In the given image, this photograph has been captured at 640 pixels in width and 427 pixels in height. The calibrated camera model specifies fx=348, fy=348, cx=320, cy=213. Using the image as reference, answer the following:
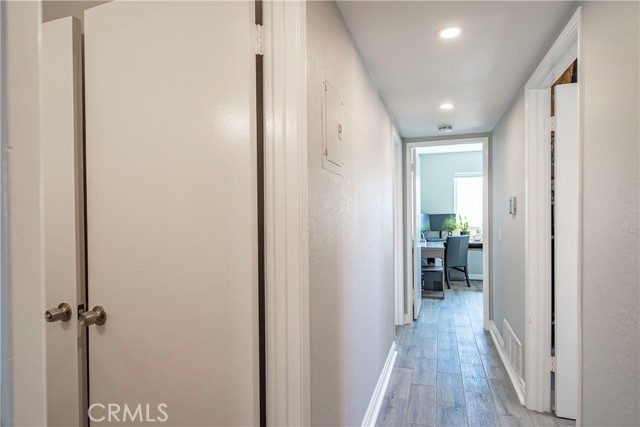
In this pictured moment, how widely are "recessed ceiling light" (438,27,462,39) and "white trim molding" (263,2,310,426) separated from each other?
3.24 ft

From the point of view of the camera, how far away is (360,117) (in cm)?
200

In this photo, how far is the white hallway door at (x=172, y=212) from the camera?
104 centimetres

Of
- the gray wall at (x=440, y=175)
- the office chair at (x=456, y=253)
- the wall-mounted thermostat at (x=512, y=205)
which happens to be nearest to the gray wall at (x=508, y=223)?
the wall-mounted thermostat at (x=512, y=205)

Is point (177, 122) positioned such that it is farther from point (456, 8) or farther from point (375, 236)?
point (375, 236)

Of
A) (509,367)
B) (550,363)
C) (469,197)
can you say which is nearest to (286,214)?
(550,363)

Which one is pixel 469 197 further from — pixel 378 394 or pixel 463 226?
pixel 378 394

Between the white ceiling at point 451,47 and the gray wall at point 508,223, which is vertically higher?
the white ceiling at point 451,47

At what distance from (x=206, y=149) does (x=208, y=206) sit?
0.57 ft

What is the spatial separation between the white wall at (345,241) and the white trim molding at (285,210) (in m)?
0.11

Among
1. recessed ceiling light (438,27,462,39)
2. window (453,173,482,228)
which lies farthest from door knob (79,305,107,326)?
window (453,173,482,228)

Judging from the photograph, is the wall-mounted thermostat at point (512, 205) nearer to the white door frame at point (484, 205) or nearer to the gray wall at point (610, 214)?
the white door frame at point (484, 205)

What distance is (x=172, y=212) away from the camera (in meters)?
1.12

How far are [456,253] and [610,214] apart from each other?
17.3ft

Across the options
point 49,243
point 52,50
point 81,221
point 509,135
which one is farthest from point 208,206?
point 509,135
